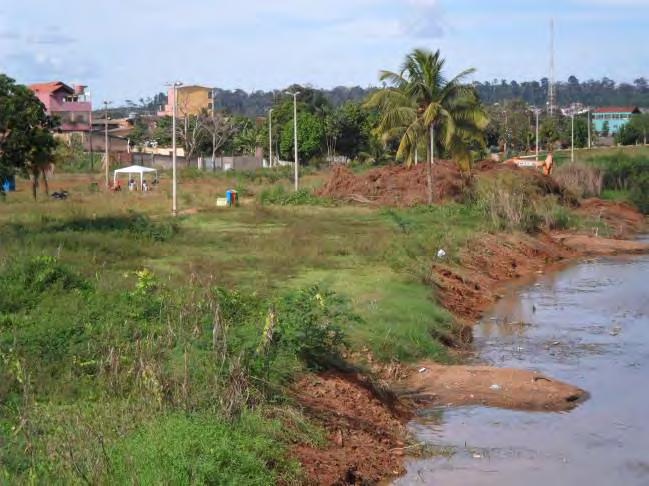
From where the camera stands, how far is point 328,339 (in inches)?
526

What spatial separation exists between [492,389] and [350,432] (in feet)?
13.0

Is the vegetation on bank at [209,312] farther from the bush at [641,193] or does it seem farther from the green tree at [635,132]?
the green tree at [635,132]

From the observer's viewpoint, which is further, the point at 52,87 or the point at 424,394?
the point at 52,87

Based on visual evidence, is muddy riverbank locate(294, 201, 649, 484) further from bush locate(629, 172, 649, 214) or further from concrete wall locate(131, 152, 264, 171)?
concrete wall locate(131, 152, 264, 171)

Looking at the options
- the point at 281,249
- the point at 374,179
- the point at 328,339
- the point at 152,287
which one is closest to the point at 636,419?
the point at 328,339

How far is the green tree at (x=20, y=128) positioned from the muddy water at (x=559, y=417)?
13.9 m

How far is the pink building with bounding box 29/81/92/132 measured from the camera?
285ft

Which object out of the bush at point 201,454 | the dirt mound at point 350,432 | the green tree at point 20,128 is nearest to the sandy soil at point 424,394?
the dirt mound at point 350,432

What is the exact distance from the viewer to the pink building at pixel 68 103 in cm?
8675

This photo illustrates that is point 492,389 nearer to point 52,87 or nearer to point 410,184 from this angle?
point 410,184

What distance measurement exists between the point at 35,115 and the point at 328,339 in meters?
17.7

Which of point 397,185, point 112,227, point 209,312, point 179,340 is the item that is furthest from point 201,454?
point 397,185

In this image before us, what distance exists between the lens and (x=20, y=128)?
27719mm

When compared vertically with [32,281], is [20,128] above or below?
above
